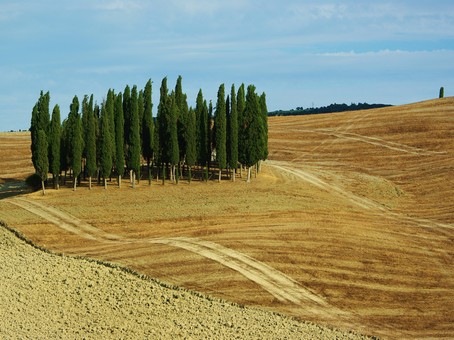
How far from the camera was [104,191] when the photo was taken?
6219 cm

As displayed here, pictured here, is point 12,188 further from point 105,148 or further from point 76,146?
point 105,148

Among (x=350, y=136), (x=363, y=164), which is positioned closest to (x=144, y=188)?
(x=363, y=164)

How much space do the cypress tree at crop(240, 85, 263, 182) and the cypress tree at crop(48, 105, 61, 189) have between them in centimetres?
1999

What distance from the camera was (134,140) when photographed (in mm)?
65875

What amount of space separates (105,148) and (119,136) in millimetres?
2728

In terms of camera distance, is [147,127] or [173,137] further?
[147,127]

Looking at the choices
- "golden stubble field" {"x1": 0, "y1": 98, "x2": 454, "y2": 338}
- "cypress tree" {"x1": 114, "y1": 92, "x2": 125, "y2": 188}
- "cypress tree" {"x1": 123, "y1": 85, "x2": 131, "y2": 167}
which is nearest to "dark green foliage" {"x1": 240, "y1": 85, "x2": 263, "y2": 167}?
"golden stubble field" {"x1": 0, "y1": 98, "x2": 454, "y2": 338}

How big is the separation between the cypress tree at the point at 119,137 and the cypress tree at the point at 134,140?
95 cm

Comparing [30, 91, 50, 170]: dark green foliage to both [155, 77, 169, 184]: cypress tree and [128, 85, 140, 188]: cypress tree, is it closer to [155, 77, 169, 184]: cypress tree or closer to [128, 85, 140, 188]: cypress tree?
[128, 85, 140, 188]: cypress tree

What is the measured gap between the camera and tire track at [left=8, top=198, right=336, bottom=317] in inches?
1629

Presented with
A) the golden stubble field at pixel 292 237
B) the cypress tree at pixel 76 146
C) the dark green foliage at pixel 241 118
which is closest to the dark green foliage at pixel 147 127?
the golden stubble field at pixel 292 237

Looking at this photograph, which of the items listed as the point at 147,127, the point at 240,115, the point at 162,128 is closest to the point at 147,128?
the point at 147,127

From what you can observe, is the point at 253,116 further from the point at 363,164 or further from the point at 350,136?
the point at 350,136

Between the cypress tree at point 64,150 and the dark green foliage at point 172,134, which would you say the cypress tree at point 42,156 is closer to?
A: the cypress tree at point 64,150
